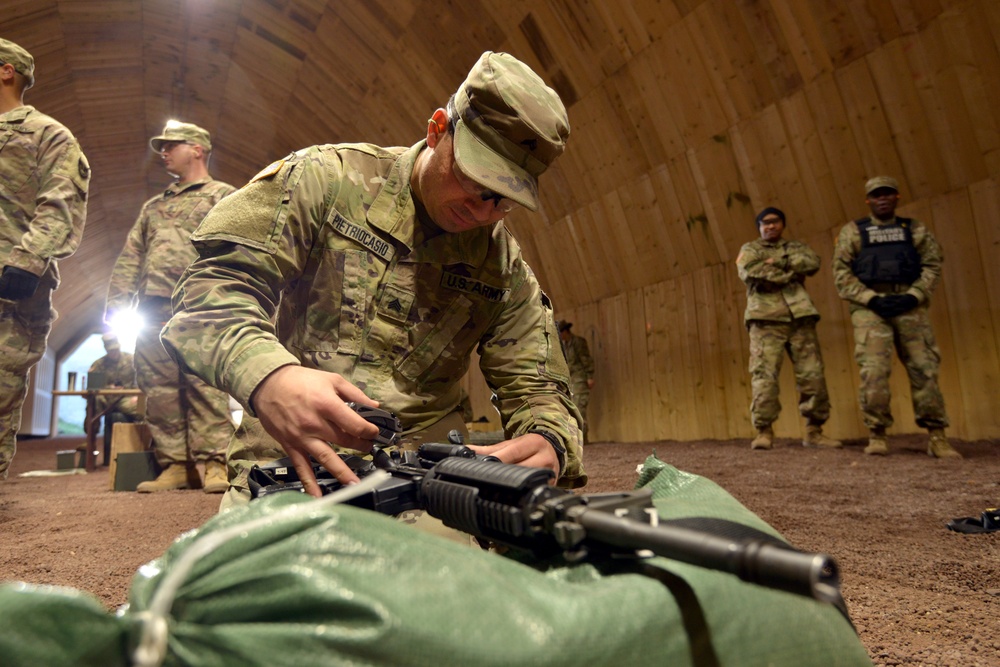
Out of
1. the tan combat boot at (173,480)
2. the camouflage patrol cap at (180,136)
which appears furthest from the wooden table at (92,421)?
the camouflage patrol cap at (180,136)

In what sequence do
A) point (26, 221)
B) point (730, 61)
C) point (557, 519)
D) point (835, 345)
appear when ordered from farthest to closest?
point (835, 345)
point (730, 61)
point (26, 221)
point (557, 519)

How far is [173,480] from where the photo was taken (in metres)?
3.84

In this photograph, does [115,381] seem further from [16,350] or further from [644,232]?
[644,232]

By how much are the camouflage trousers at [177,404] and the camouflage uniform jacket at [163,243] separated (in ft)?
1.03

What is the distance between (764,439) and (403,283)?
419 cm

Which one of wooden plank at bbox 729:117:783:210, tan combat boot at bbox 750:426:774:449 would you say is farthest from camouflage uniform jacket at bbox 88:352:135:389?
wooden plank at bbox 729:117:783:210

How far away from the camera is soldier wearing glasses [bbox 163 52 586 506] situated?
4.15ft

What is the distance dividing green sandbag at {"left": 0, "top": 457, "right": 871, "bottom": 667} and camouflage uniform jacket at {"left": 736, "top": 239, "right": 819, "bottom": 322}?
15.6ft

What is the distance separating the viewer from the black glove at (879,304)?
14.3ft

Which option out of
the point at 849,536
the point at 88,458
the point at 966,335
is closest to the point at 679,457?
the point at 966,335

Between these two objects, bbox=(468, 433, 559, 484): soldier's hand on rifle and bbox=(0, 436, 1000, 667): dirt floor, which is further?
bbox=(0, 436, 1000, 667): dirt floor

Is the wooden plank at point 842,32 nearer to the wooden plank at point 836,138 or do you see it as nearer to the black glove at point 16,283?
the wooden plank at point 836,138

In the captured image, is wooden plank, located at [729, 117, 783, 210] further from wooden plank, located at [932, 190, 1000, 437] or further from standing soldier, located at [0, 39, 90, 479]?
standing soldier, located at [0, 39, 90, 479]

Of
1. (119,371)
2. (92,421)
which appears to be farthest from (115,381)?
(92,421)
